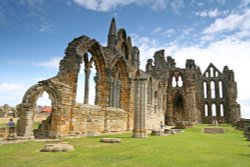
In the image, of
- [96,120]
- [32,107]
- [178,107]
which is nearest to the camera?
[32,107]

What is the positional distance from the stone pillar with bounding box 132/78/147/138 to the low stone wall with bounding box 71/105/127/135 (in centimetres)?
277

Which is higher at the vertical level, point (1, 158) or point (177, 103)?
point (177, 103)

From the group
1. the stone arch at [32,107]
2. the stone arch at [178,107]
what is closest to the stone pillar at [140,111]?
the stone arch at [32,107]

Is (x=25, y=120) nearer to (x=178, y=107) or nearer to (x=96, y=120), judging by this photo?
(x=96, y=120)

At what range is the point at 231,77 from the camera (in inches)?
1877

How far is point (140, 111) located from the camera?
14.1 meters

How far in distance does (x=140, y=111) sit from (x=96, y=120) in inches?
121

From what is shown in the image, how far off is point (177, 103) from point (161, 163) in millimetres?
32544

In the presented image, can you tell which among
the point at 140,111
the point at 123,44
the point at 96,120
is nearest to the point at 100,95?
the point at 96,120

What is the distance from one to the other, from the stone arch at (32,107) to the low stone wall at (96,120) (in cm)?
138

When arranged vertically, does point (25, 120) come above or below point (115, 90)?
below

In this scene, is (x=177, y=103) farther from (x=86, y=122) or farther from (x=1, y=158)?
(x=1, y=158)

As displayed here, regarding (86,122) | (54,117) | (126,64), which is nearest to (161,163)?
(54,117)

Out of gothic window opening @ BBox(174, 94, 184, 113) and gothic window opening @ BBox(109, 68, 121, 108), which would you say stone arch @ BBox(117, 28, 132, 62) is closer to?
gothic window opening @ BBox(109, 68, 121, 108)
